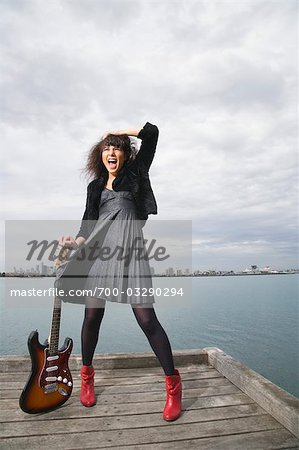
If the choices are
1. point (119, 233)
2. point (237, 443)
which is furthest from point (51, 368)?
point (237, 443)

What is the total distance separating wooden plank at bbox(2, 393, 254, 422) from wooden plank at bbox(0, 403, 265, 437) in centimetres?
5

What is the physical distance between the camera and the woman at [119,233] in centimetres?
245

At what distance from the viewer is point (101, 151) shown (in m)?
2.89

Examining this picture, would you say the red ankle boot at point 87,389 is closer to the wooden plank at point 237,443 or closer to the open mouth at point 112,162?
the wooden plank at point 237,443

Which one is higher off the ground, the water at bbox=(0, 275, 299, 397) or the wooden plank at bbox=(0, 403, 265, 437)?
the wooden plank at bbox=(0, 403, 265, 437)

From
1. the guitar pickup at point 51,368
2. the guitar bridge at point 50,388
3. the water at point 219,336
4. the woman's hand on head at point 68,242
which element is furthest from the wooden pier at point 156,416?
the water at point 219,336

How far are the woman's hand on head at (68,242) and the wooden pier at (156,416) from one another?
1.28 metres

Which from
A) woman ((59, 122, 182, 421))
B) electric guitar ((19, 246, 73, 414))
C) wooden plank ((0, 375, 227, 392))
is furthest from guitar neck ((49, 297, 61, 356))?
wooden plank ((0, 375, 227, 392))

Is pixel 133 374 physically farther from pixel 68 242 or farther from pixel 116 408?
pixel 68 242

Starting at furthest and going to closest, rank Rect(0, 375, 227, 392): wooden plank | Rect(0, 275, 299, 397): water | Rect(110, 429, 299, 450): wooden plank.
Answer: Rect(0, 275, 299, 397): water, Rect(0, 375, 227, 392): wooden plank, Rect(110, 429, 299, 450): wooden plank

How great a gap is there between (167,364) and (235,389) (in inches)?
34.8

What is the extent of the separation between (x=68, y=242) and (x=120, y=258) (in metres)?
0.48

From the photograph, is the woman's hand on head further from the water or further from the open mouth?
the water

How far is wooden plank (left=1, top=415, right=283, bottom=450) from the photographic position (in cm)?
197
